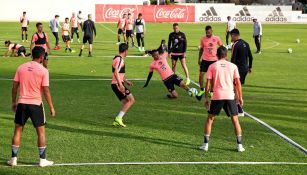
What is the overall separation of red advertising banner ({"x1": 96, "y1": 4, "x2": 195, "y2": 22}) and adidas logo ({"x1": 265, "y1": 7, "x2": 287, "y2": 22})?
1147 centimetres

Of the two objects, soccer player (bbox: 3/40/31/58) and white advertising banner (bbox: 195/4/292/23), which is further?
white advertising banner (bbox: 195/4/292/23)

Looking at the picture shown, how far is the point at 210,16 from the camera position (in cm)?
7194

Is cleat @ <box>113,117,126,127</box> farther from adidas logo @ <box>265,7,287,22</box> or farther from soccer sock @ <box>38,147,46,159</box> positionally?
adidas logo @ <box>265,7,287,22</box>

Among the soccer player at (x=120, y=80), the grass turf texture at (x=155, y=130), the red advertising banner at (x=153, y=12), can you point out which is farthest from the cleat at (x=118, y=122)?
the red advertising banner at (x=153, y=12)

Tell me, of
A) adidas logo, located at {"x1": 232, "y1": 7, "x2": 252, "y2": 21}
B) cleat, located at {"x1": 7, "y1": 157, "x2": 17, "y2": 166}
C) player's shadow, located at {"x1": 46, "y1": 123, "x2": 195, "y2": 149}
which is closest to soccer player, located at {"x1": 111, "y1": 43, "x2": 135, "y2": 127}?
player's shadow, located at {"x1": 46, "y1": 123, "x2": 195, "y2": 149}

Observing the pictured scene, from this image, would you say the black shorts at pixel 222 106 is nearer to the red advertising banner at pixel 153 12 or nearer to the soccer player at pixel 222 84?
the soccer player at pixel 222 84

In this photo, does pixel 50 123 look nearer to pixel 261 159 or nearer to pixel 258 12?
pixel 261 159

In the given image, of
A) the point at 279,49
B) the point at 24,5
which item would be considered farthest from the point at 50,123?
the point at 24,5

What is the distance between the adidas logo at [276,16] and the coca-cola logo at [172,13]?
1250cm

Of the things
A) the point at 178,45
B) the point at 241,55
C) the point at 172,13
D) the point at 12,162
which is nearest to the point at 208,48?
the point at 178,45

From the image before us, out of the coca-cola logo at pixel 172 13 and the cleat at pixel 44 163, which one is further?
the coca-cola logo at pixel 172 13

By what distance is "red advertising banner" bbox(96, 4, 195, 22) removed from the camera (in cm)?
6844

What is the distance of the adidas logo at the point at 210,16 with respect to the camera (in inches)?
2820

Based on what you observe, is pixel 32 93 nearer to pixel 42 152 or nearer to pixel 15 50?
pixel 42 152
